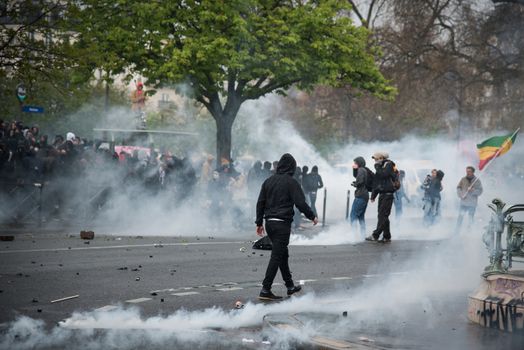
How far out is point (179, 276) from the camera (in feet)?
44.1

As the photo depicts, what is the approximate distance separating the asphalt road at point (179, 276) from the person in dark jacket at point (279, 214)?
1.39 ft

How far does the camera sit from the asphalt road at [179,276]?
31.1 feet

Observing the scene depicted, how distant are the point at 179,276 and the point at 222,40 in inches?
629

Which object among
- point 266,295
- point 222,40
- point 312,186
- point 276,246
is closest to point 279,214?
point 276,246

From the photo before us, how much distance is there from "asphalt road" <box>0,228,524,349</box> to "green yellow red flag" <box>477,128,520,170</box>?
2218 millimetres

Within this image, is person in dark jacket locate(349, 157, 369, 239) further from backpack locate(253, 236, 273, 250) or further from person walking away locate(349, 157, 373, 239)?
backpack locate(253, 236, 273, 250)

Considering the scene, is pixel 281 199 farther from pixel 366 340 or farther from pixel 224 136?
pixel 224 136

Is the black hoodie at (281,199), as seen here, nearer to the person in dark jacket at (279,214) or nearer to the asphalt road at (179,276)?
the person in dark jacket at (279,214)

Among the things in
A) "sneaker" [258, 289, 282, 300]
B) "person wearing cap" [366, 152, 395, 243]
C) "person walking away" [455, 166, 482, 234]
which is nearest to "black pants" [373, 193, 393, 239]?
"person wearing cap" [366, 152, 395, 243]

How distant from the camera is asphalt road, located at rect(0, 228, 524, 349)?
31.1ft

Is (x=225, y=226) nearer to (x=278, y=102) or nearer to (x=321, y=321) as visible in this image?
(x=321, y=321)

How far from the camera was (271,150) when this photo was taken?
62.8m

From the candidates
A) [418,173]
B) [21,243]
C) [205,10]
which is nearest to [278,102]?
[418,173]

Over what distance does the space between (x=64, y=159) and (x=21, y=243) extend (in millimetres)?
6710
